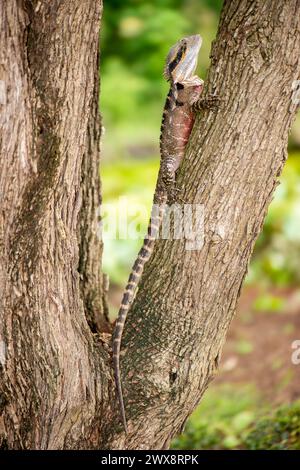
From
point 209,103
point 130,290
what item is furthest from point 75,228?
point 209,103

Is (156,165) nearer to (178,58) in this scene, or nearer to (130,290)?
(178,58)

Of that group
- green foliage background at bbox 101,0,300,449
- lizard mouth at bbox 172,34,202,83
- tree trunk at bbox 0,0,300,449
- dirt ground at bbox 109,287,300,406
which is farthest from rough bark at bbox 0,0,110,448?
dirt ground at bbox 109,287,300,406

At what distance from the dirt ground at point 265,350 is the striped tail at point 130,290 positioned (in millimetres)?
2500

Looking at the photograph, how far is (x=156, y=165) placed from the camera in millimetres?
9836

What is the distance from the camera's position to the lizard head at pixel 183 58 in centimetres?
417

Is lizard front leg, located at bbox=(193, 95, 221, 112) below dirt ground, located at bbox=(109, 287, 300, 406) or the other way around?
the other way around

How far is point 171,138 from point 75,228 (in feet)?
3.69

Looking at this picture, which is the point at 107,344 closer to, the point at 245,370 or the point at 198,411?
the point at 198,411

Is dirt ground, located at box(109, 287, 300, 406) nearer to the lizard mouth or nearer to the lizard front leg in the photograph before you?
the lizard mouth

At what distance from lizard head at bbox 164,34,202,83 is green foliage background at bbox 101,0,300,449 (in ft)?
8.00

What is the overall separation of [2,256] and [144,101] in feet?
28.8

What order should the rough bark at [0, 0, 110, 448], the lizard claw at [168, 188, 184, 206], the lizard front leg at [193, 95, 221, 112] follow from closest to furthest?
the rough bark at [0, 0, 110, 448], the lizard front leg at [193, 95, 221, 112], the lizard claw at [168, 188, 184, 206]

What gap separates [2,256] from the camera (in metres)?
3.07

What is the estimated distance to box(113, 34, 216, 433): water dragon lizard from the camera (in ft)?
11.2
